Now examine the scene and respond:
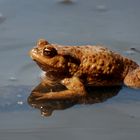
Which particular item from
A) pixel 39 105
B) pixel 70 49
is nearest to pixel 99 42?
pixel 70 49

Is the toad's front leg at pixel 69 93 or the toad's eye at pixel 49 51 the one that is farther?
the toad's eye at pixel 49 51

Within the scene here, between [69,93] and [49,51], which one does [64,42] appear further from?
[69,93]

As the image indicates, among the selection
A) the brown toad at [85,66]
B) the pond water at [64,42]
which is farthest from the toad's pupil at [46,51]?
the pond water at [64,42]

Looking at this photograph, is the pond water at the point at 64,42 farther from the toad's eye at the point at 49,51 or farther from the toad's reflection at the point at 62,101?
the toad's eye at the point at 49,51

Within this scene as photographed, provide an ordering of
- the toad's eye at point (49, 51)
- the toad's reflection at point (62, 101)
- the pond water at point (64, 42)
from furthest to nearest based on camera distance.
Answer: the toad's eye at point (49, 51) → the toad's reflection at point (62, 101) → the pond water at point (64, 42)

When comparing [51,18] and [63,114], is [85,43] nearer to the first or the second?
[51,18]

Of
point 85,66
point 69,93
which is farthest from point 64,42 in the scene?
point 69,93

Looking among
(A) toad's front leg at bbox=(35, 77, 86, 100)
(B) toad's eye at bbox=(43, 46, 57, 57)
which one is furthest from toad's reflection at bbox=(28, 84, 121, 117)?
(B) toad's eye at bbox=(43, 46, 57, 57)
